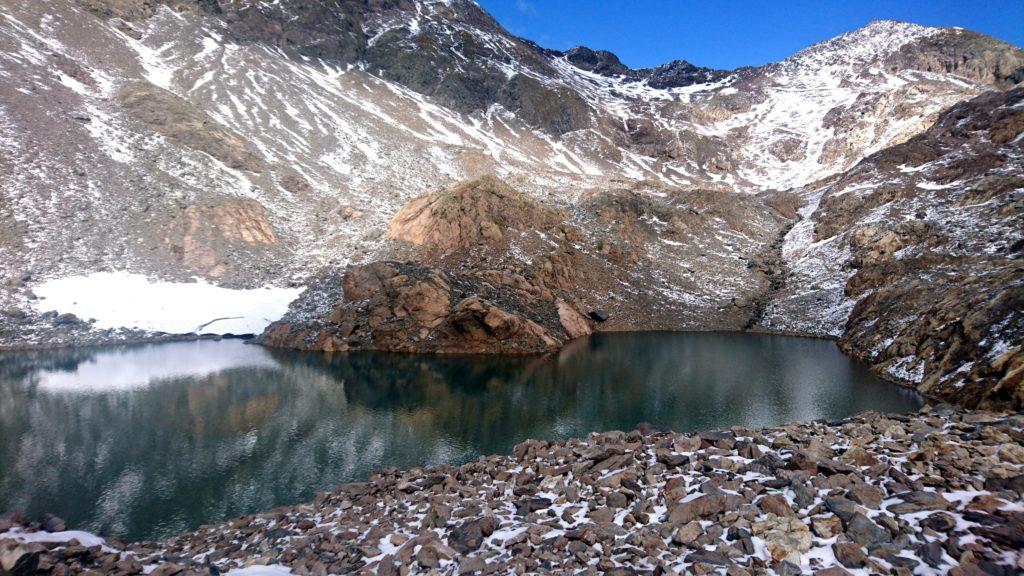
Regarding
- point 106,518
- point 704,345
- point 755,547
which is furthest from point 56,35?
point 755,547

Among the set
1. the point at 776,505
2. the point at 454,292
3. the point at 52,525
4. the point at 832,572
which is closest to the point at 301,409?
the point at 52,525

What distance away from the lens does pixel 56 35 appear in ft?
261

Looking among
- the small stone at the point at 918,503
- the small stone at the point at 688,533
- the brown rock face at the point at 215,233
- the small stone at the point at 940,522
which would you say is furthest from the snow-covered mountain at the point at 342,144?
the small stone at the point at 688,533

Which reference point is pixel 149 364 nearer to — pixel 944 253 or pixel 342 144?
pixel 342 144

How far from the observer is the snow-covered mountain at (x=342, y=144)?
183 ft

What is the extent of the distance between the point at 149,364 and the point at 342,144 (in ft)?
193

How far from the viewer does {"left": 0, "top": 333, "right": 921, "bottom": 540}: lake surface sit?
1942 centimetres

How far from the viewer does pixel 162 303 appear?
172ft

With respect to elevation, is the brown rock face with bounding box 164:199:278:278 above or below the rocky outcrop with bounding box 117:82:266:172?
below

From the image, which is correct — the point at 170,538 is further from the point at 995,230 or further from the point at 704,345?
the point at 995,230

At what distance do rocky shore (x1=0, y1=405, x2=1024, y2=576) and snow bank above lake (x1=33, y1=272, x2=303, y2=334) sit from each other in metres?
41.4

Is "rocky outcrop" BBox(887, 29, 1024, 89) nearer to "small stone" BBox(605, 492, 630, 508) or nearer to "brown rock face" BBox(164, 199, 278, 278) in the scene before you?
"brown rock face" BBox(164, 199, 278, 278)

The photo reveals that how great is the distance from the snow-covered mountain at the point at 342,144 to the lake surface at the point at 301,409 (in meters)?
13.7

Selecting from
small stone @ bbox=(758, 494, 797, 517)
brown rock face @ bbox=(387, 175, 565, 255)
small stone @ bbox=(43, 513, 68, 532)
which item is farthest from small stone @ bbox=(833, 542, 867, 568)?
brown rock face @ bbox=(387, 175, 565, 255)
